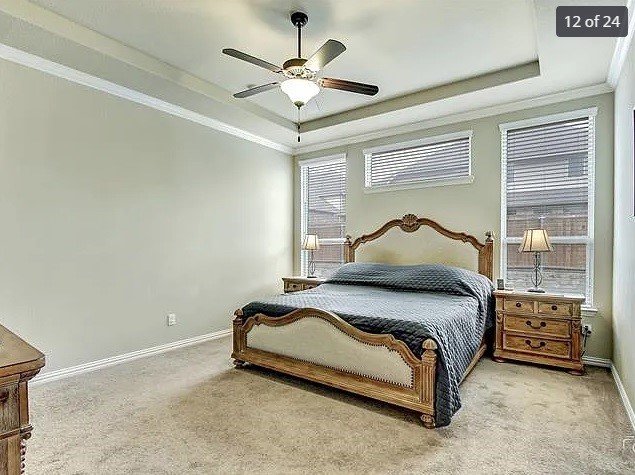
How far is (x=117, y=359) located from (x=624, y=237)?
4.59 metres

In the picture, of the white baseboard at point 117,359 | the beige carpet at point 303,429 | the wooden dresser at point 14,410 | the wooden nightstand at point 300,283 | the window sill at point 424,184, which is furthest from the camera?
the wooden nightstand at point 300,283

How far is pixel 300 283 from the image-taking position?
5.09m

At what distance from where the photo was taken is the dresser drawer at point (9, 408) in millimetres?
821

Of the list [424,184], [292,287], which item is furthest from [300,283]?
[424,184]

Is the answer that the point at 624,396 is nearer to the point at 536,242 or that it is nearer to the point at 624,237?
the point at 624,237

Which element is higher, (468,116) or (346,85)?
(468,116)

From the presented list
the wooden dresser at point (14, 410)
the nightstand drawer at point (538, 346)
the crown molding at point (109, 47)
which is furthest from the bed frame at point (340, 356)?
the crown molding at point (109, 47)

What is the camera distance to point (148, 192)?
3916 mm

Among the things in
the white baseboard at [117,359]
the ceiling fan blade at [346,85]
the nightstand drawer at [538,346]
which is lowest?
the white baseboard at [117,359]

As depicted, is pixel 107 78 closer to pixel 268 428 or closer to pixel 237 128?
pixel 237 128

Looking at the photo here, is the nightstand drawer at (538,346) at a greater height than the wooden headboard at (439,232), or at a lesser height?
lesser

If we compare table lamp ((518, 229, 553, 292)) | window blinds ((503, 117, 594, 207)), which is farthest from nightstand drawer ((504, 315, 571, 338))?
window blinds ((503, 117, 594, 207))

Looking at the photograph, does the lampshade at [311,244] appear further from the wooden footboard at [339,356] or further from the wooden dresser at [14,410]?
the wooden dresser at [14,410]

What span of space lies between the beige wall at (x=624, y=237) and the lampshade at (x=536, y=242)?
1.74 ft
